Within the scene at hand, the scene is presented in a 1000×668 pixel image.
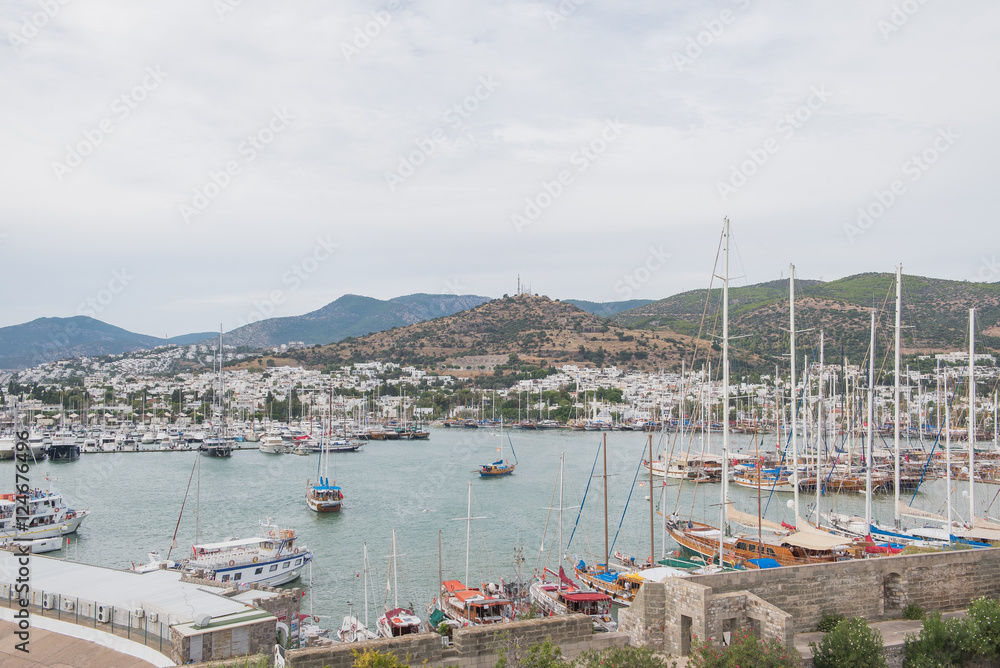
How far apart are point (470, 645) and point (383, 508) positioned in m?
24.7

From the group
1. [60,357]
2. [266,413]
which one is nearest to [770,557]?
[266,413]

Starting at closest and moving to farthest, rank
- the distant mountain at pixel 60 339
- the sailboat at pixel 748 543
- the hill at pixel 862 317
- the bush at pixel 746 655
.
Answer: the bush at pixel 746 655, the sailboat at pixel 748 543, the hill at pixel 862 317, the distant mountain at pixel 60 339

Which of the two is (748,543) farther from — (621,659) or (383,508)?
(383,508)

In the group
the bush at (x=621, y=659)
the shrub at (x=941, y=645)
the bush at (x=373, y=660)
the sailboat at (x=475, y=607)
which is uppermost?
the bush at (x=373, y=660)

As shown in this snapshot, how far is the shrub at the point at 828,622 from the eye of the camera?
27.6 ft

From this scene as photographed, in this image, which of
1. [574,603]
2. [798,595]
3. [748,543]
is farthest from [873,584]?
[748,543]

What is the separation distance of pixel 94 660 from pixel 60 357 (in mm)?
162108

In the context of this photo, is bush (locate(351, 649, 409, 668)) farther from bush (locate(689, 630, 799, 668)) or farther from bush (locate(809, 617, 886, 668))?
bush (locate(809, 617, 886, 668))

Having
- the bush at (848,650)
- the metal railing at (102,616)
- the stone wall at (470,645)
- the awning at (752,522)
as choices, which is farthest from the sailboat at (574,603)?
the awning at (752,522)

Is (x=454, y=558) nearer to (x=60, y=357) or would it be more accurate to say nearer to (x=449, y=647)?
(x=449, y=647)

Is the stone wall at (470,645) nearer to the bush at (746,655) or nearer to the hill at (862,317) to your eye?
the bush at (746,655)

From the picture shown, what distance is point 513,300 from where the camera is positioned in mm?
140750

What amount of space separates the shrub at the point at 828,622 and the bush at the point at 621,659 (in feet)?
7.13

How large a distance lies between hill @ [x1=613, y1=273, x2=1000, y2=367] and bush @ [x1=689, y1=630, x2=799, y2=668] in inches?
2031
